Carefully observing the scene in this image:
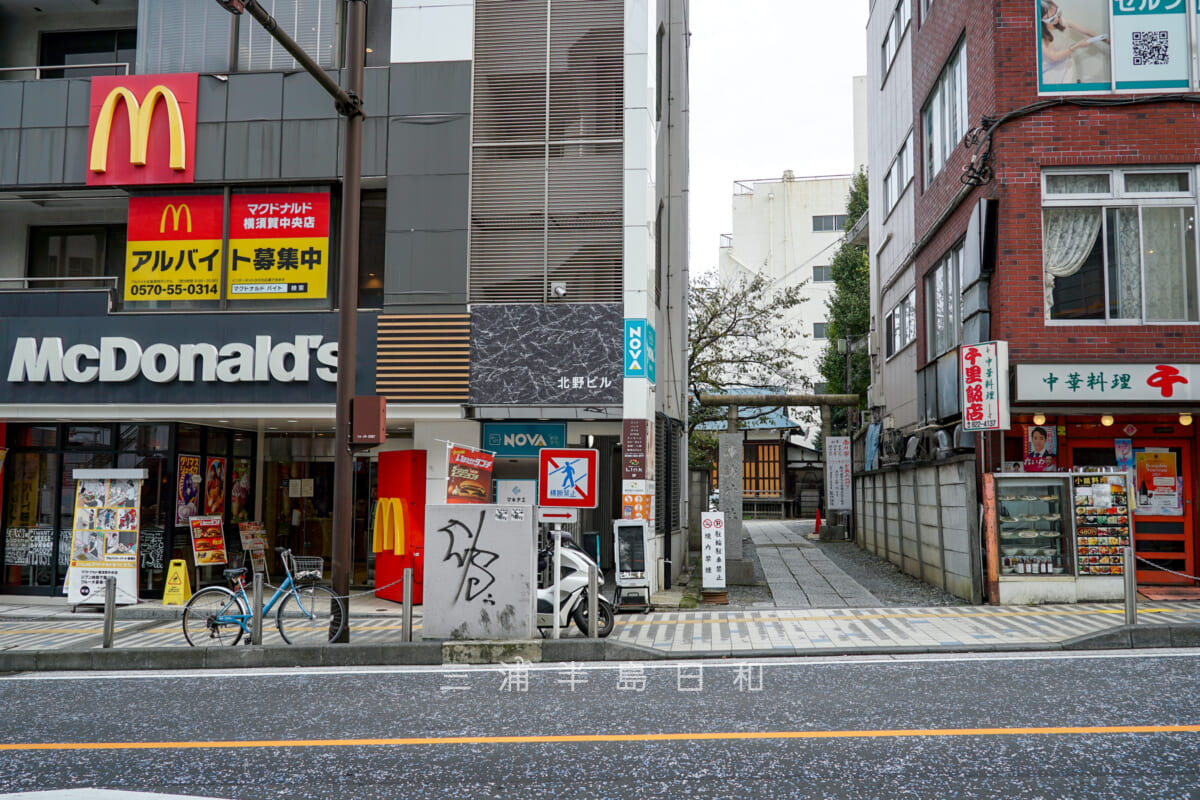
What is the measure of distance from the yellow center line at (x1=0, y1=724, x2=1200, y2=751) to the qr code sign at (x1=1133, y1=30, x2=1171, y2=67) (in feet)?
37.7

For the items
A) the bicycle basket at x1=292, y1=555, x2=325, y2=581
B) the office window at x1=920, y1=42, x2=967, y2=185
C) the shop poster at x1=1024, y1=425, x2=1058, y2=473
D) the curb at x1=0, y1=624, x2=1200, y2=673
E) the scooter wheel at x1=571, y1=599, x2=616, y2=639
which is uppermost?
the office window at x1=920, y1=42, x2=967, y2=185

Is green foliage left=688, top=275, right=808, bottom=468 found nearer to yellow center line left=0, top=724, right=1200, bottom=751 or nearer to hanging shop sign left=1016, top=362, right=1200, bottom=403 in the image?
hanging shop sign left=1016, top=362, right=1200, bottom=403

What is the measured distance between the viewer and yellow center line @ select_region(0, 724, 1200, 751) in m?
6.55

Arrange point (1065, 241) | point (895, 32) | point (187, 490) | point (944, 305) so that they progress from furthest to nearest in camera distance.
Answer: point (895, 32) < point (944, 305) < point (187, 490) < point (1065, 241)

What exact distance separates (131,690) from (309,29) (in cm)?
1177

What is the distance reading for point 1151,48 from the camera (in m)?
14.4

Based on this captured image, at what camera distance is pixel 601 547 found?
67.5 ft

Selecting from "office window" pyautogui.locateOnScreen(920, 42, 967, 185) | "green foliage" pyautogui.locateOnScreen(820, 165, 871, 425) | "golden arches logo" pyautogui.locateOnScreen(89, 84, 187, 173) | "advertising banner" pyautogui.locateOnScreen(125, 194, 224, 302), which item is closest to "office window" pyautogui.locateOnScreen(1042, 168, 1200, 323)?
"office window" pyautogui.locateOnScreen(920, 42, 967, 185)

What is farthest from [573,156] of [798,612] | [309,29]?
[798,612]

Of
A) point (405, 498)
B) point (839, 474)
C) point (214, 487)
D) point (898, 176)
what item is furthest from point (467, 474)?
point (839, 474)

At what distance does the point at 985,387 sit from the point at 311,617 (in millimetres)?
9909

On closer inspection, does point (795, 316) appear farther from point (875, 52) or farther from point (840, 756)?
point (840, 756)

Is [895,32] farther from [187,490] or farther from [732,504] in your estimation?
[187,490]

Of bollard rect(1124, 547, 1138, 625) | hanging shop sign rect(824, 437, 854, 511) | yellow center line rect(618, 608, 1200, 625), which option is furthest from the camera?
hanging shop sign rect(824, 437, 854, 511)
